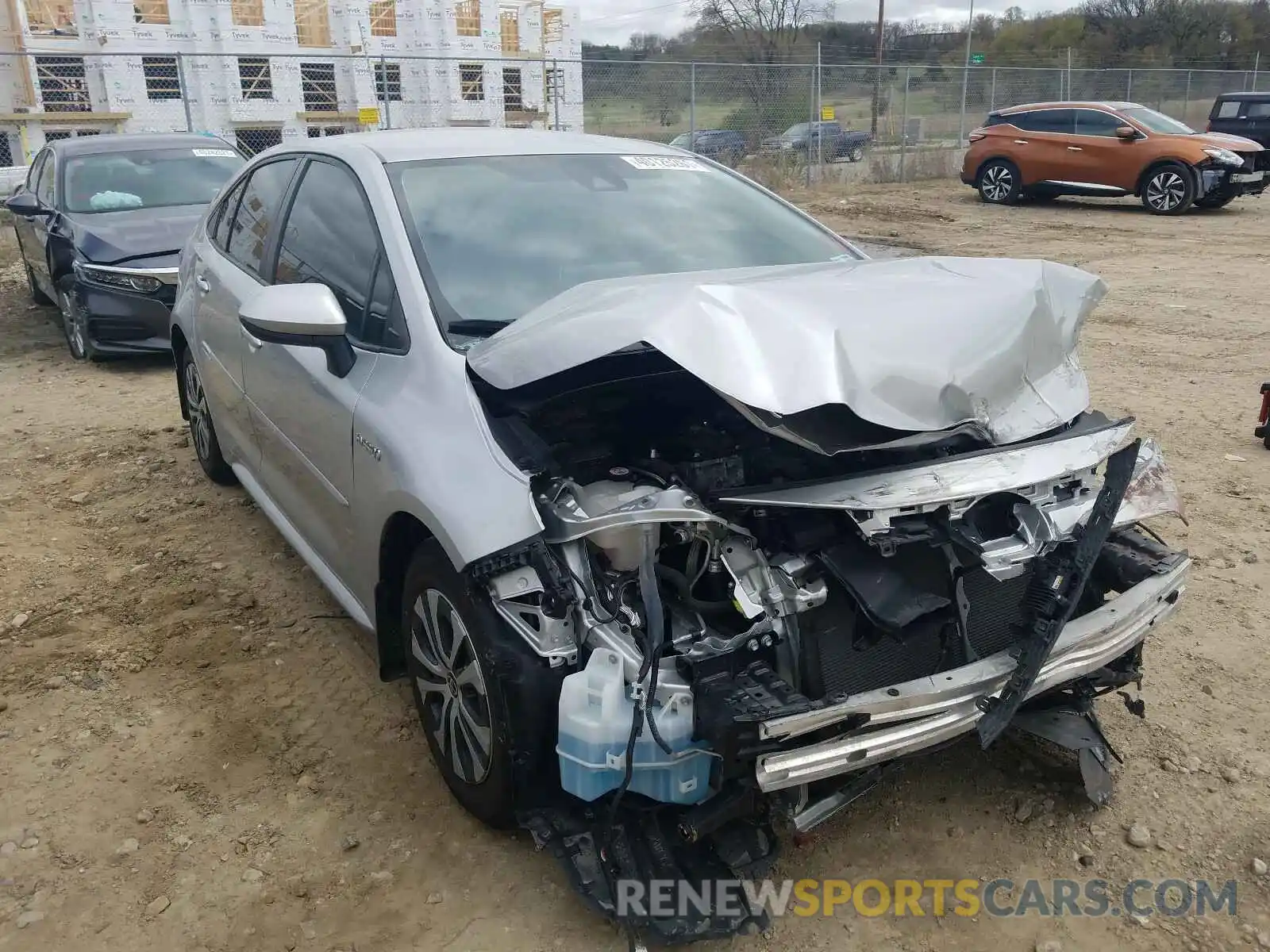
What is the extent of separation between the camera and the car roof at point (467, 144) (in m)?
A: 3.47

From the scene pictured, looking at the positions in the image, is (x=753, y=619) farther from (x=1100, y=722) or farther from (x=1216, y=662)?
(x=1216, y=662)

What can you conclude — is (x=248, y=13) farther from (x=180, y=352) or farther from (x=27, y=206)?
(x=180, y=352)

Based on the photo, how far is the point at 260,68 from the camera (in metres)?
40.7

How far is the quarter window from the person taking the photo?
10.0 feet

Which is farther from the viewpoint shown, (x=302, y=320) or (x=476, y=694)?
(x=302, y=320)

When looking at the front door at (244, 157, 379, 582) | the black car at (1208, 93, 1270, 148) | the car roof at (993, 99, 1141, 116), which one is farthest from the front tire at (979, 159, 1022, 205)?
the front door at (244, 157, 379, 582)

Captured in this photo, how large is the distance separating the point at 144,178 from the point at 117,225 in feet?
2.57

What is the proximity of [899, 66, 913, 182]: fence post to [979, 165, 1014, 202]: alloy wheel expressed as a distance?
150 inches

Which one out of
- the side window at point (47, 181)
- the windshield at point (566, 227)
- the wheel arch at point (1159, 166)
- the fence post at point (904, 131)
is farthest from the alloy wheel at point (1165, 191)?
the side window at point (47, 181)

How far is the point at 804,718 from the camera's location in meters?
2.11

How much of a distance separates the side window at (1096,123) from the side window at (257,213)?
1510 cm

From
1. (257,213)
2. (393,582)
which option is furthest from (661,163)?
(393,582)

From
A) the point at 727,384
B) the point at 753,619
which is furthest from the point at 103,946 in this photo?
the point at 727,384

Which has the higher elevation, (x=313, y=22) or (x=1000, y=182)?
(x=313, y=22)
